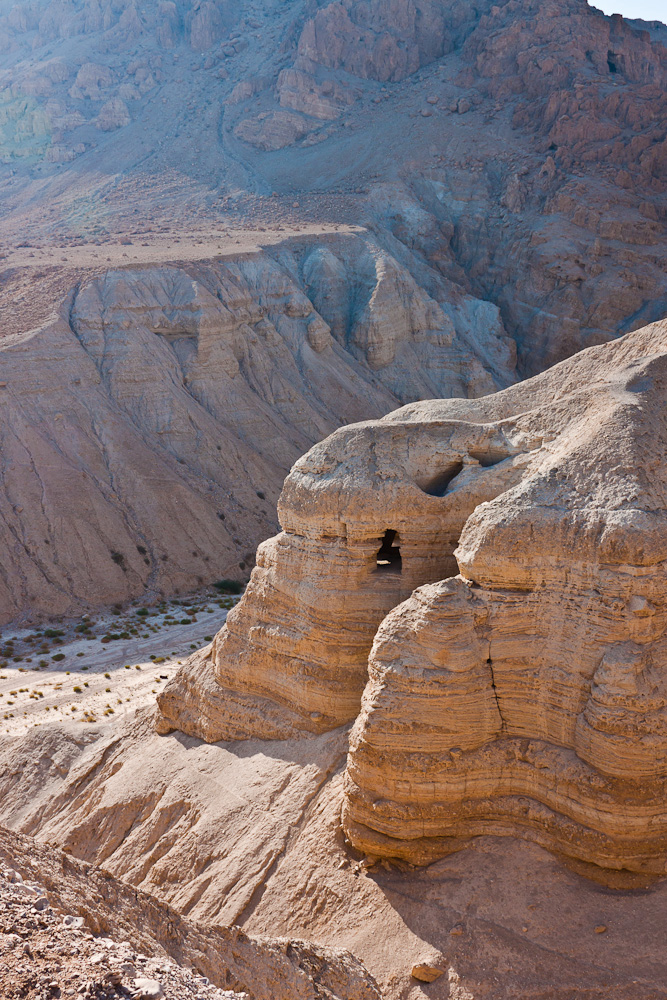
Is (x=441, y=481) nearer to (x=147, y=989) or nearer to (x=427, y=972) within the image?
(x=427, y=972)

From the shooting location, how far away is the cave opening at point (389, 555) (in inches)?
529

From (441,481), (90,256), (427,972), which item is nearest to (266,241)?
(90,256)

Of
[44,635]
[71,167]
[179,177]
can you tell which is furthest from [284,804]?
[71,167]

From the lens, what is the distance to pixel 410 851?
11.0m

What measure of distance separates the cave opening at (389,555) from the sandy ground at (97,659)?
889cm

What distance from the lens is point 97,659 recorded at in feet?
96.7

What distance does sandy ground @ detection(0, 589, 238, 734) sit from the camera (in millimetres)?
23984

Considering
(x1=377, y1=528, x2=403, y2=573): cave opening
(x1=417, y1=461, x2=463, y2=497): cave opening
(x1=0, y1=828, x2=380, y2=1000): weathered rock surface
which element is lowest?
(x1=0, y1=828, x2=380, y2=1000): weathered rock surface

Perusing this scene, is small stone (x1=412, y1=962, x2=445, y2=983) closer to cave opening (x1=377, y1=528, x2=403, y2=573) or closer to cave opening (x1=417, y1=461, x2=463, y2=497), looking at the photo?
cave opening (x1=377, y1=528, x2=403, y2=573)

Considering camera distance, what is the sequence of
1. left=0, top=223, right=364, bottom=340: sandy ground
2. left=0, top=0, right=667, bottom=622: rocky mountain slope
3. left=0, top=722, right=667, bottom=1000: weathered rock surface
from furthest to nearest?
left=0, top=223, right=364, bottom=340: sandy ground, left=0, top=0, right=667, bottom=622: rocky mountain slope, left=0, top=722, right=667, bottom=1000: weathered rock surface

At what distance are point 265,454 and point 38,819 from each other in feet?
94.0

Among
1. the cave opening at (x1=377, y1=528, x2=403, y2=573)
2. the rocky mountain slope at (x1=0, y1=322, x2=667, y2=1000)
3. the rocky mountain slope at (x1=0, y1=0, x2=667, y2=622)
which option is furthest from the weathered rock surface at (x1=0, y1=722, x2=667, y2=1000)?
the rocky mountain slope at (x1=0, y1=0, x2=667, y2=622)

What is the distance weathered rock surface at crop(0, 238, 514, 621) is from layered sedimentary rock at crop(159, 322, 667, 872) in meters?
23.4

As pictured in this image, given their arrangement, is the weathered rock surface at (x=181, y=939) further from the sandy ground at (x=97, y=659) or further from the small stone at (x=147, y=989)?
the sandy ground at (x=97, y=659)
